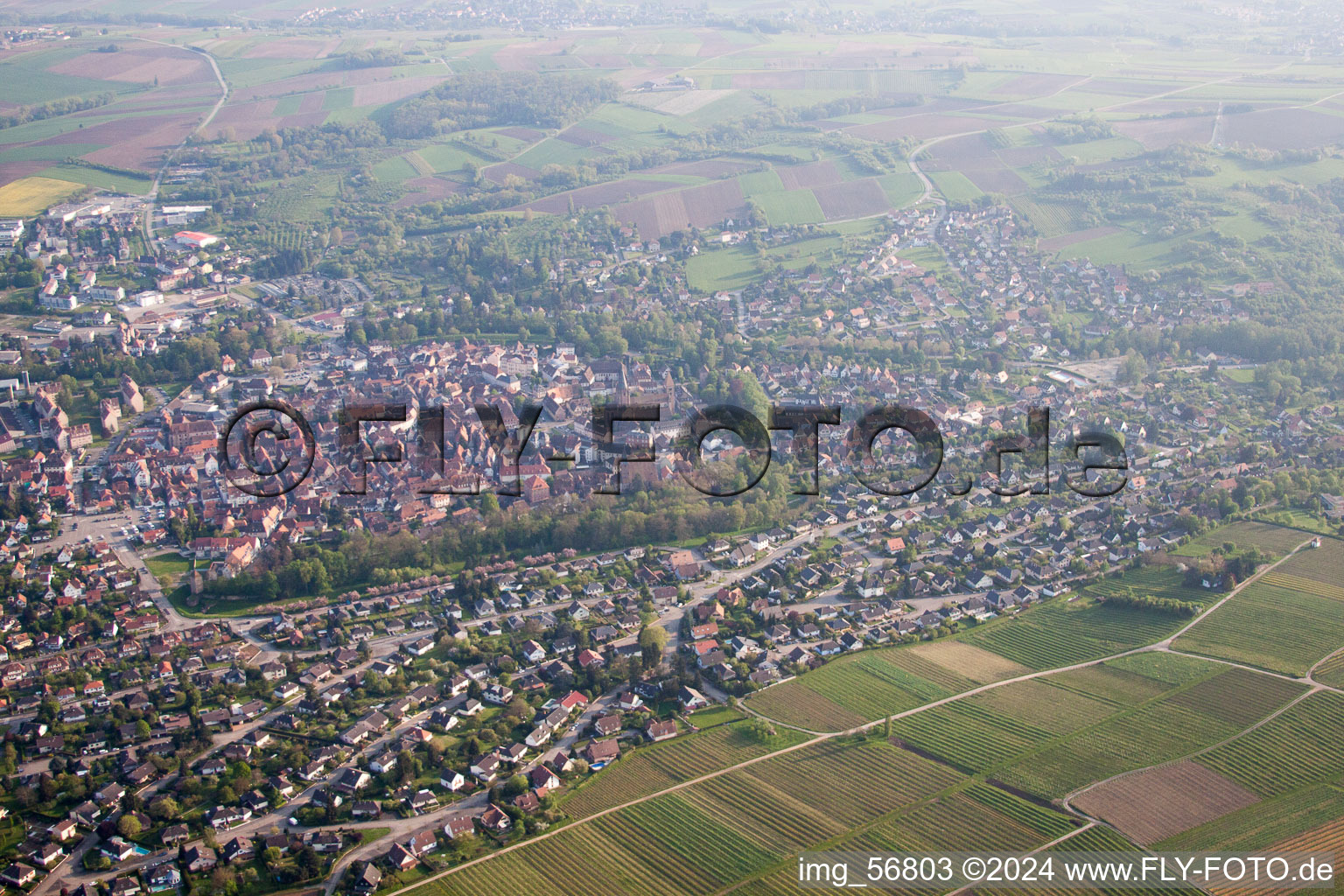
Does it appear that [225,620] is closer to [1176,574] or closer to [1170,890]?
[1170,890]

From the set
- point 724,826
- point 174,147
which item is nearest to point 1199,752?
point 724,826

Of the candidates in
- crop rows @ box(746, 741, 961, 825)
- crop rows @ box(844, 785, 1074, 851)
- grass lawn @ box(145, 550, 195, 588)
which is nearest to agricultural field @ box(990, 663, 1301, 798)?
crop rows @ box(844, 785, 1074, 851)

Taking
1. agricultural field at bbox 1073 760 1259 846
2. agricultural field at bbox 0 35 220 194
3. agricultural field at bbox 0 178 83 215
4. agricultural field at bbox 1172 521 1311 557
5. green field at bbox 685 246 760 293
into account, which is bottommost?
agricultural field at bbox 1073 760 1259 846

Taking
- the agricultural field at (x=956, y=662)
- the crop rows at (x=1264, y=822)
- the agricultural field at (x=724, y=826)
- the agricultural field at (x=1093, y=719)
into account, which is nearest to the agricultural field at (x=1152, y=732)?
the agricultural field at (x=1093, y=719)

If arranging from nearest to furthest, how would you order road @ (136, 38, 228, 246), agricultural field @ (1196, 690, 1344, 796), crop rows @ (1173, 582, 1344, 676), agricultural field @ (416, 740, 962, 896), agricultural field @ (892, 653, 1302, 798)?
agricultural field @ (416, 740, 962, 896) < agricultural field @ (1196, 690, 1344, 796) < agricultural field @ (892, 653, 1302, 798) < crop rows @ (1173, 582, 1344, 676) < road @ (136, 38, 228, 246)

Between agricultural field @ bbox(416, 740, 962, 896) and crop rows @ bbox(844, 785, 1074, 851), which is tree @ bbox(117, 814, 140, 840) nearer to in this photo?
agricultural field @ bbox(416, 740, 962, 896)

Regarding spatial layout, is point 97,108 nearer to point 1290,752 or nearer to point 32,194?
point 32,194
